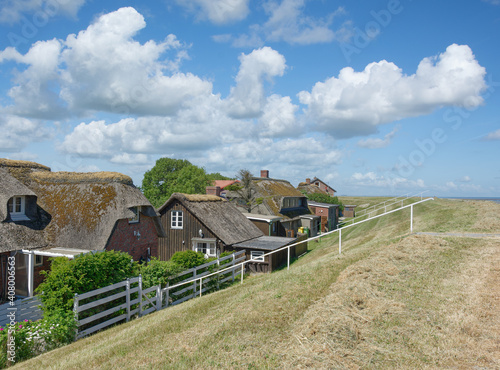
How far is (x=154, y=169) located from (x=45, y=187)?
51.9 metres

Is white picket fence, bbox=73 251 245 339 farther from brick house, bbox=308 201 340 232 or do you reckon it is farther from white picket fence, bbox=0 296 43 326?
brick house, bbox=308 201 340 232

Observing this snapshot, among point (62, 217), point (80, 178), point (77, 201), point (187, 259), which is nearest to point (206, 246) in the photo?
point (187, 259)

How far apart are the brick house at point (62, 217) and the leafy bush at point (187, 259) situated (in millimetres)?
4307


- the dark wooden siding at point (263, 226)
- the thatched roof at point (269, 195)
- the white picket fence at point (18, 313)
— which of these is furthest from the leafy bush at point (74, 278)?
the thatched roof at point (269, 195)

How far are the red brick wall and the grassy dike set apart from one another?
9531mm

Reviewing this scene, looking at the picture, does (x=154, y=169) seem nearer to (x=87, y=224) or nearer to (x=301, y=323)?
(x=87, y=224)

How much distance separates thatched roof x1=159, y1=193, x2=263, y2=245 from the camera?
2719 cm

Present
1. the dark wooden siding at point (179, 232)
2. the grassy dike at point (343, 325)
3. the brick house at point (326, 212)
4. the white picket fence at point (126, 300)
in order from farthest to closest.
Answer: the brick house at point (326, 212)
the dark wooden siding at point (179, 232)
the white picket fence at point (126, 300)
the grassy dike at point (343, 325)

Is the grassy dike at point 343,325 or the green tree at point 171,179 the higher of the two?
the green tree at point 171,179

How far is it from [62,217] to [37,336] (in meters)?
10.8

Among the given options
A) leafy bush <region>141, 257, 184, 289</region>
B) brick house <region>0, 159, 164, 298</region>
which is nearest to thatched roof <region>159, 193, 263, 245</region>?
brick house <region>0, 159, 164, 298</region>

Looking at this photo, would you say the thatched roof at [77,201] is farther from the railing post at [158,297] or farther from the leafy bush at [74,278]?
the railing post at [158,297]

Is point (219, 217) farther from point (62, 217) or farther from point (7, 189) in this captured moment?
point (7, 189)

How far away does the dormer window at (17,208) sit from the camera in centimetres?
1792
